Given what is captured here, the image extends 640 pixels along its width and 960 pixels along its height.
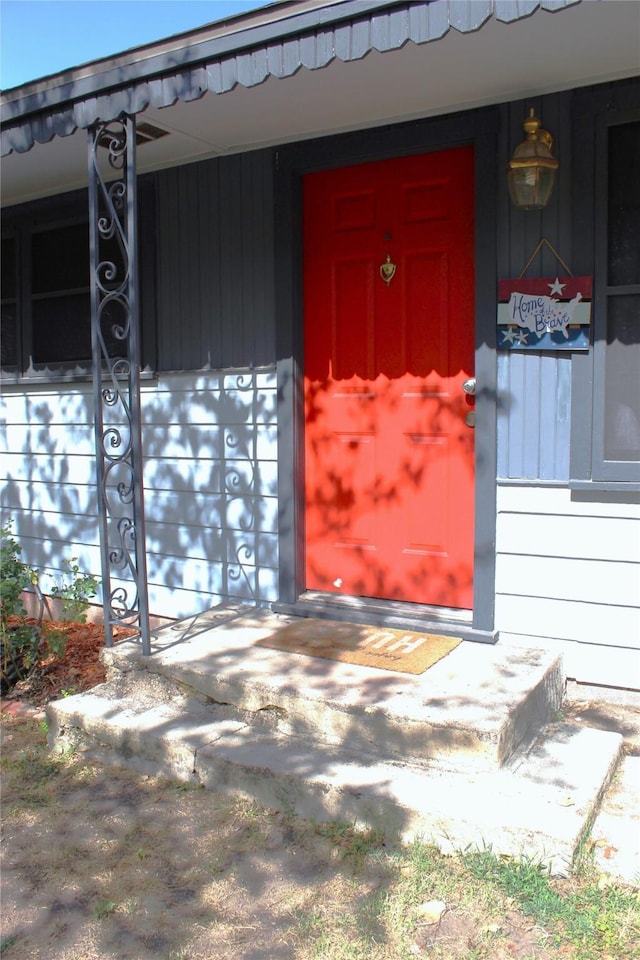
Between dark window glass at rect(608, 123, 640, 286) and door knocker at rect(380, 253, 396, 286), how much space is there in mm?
1103

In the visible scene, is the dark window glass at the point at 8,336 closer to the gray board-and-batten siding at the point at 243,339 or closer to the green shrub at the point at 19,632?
the gray board-and-batten siding at the point at 243,339

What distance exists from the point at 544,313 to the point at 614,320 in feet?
1.00

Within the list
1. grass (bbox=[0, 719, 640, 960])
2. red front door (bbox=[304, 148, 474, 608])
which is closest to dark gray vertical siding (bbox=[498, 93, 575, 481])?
red front door (bbox=[304, 148, 474, 608])

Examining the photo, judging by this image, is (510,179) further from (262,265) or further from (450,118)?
(262,265)

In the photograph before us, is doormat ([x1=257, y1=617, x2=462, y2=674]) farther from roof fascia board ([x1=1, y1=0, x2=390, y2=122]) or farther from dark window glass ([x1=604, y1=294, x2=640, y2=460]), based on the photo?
roof fascia board ([x1=1, y1=0, x2=390, y2=122])

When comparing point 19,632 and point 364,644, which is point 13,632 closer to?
point 19,632

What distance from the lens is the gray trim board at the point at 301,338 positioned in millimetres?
3820

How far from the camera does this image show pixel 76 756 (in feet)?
11.9

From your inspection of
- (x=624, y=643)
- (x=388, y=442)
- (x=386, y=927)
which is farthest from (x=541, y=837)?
(x=388, y=442)

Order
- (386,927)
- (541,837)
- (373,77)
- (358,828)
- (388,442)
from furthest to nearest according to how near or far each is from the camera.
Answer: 1. (388,442)
2. (373,77)
3. (358,828)
4. (541,837)
5. (386,927)

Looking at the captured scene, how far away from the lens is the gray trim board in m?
3.82

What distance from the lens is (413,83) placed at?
3594 mm

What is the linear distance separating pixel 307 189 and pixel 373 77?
3.31 feet

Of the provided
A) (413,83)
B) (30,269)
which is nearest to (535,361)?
(413,83)
